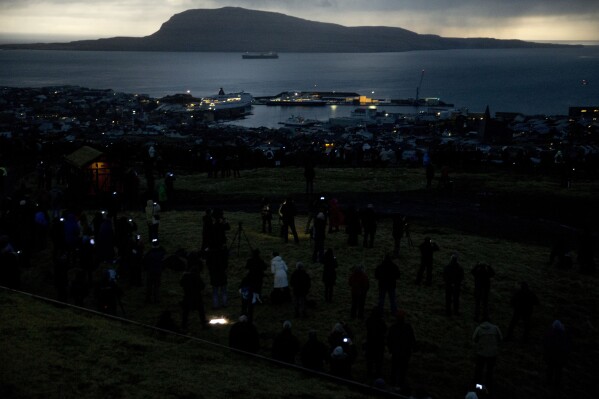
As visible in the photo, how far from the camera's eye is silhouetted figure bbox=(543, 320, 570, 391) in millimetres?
8992

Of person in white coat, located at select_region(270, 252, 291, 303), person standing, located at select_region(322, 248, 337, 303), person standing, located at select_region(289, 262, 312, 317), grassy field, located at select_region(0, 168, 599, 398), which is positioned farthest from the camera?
person in white coat, located at select_region(270, 252, 291, 303)

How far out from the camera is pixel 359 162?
2933 cm

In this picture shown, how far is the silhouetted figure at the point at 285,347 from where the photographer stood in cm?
880

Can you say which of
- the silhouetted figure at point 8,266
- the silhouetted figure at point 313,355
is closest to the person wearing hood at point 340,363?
the silhouetted figure at point 313,355

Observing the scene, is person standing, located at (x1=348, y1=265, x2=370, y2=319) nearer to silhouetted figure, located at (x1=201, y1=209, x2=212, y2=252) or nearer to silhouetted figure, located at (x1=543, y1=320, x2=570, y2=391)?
silhouetted figure, located at (x1=543, y1=320, x2=570, y2=391)

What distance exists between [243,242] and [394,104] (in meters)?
121

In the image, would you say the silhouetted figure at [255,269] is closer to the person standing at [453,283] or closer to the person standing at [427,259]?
the person standing at [453,283]

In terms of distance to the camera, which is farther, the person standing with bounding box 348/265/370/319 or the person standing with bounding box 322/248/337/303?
the person standing with bounding box 322/248/337/303

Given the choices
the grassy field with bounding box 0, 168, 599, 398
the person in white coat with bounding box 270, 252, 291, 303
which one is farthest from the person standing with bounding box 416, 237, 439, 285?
the person in white coat with bounding box 270, 252, 291, 303

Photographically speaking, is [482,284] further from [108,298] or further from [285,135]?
[285,135]

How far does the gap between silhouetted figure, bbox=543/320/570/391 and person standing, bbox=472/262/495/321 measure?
2145mm

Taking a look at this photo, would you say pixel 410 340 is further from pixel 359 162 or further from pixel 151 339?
pixel 359 162

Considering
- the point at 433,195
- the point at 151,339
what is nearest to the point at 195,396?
the point at 151,339

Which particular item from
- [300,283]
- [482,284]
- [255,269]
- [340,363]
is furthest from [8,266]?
[482,284]
